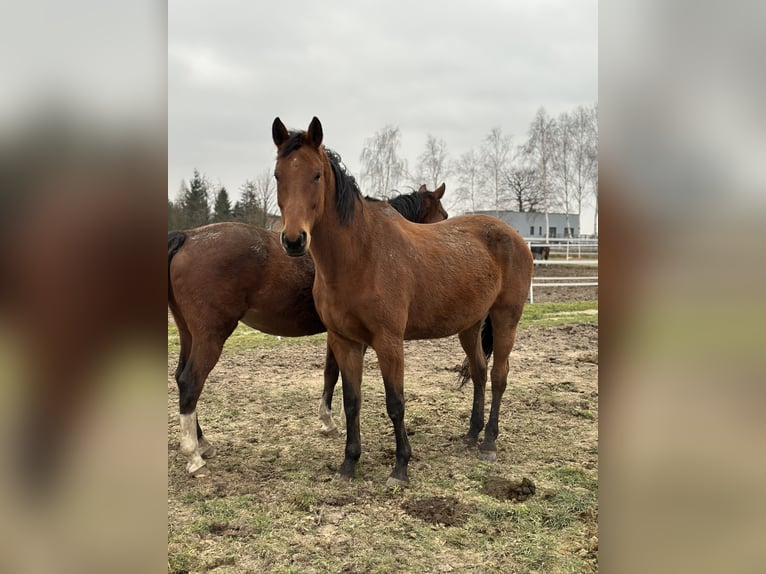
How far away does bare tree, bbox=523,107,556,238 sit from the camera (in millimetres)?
31156

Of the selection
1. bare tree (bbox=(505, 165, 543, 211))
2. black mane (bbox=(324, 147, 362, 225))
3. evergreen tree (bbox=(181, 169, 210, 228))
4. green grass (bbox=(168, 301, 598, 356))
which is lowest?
green grass (bbox=(168, 301, 598, 356))

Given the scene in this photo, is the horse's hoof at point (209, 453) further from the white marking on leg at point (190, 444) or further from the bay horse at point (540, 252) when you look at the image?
the bay horse at point (540, 252)

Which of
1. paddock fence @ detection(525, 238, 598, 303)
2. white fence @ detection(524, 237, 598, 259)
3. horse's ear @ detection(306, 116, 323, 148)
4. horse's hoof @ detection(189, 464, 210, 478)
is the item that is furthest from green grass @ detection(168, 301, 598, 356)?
horse's ear @ detection(306, 116, 323, 148)

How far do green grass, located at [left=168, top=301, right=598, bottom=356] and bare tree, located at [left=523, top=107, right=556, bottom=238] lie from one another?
20.9 metres

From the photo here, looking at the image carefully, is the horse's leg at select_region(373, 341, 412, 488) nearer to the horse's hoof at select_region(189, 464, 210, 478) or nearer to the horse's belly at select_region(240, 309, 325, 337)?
the horse's belly at select_region(240, 309, 325, 337)

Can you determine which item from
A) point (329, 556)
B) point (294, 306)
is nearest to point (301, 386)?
point (294, 306)

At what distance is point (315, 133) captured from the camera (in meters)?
3.26

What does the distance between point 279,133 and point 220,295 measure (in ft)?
4.67

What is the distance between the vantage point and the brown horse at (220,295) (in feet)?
12.7

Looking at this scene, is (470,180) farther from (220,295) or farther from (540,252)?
(220,295)

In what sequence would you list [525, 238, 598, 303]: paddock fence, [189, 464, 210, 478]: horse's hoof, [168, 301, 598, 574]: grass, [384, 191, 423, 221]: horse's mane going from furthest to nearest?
[525, 238, 598, 303]: paddock fence, [384, 191, 423, 221]: horse's mane, [189, 464, 210, 478]: horse's hoof, [168, 301, 598, 574]: grass
